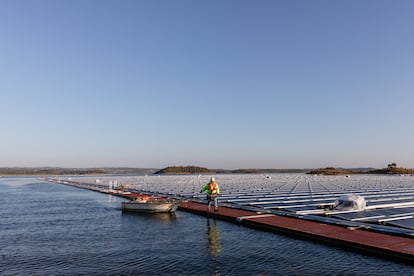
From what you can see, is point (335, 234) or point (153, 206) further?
point (153, 206)

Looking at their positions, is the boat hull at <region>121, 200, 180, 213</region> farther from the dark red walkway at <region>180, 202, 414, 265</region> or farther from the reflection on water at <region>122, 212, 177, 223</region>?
→ the dark red walkway at <region>180, 202, 414, 265</region>

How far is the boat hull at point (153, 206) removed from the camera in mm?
21406

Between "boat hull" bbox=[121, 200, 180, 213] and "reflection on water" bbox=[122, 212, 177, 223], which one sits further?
"boat hull" bbox=[121, 200, 180, 213]

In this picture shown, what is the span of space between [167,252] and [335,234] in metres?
5.97

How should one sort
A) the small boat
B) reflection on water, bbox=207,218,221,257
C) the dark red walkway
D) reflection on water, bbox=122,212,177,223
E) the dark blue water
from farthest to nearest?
the small boat
reflection on water, bbox=122,212,177,223
reflection on water, bbox=207,218,221,257
the dark red walkway
the dark blue water

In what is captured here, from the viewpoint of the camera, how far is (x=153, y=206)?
21.7 metres

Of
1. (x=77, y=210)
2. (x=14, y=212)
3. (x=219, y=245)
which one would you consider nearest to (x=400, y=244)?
(x=219, y=245)

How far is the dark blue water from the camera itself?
995 cm

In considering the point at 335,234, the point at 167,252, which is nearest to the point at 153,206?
the point at 167,252

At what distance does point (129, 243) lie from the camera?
13.6 meters

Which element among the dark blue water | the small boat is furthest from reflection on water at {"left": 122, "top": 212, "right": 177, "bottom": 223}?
the dark blue water

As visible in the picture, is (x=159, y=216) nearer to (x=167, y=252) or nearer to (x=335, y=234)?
(x=167, y=252)

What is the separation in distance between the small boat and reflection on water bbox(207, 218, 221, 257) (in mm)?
3762

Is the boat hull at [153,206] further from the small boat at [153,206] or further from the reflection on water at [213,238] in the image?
the reflection on water at [213,238]
